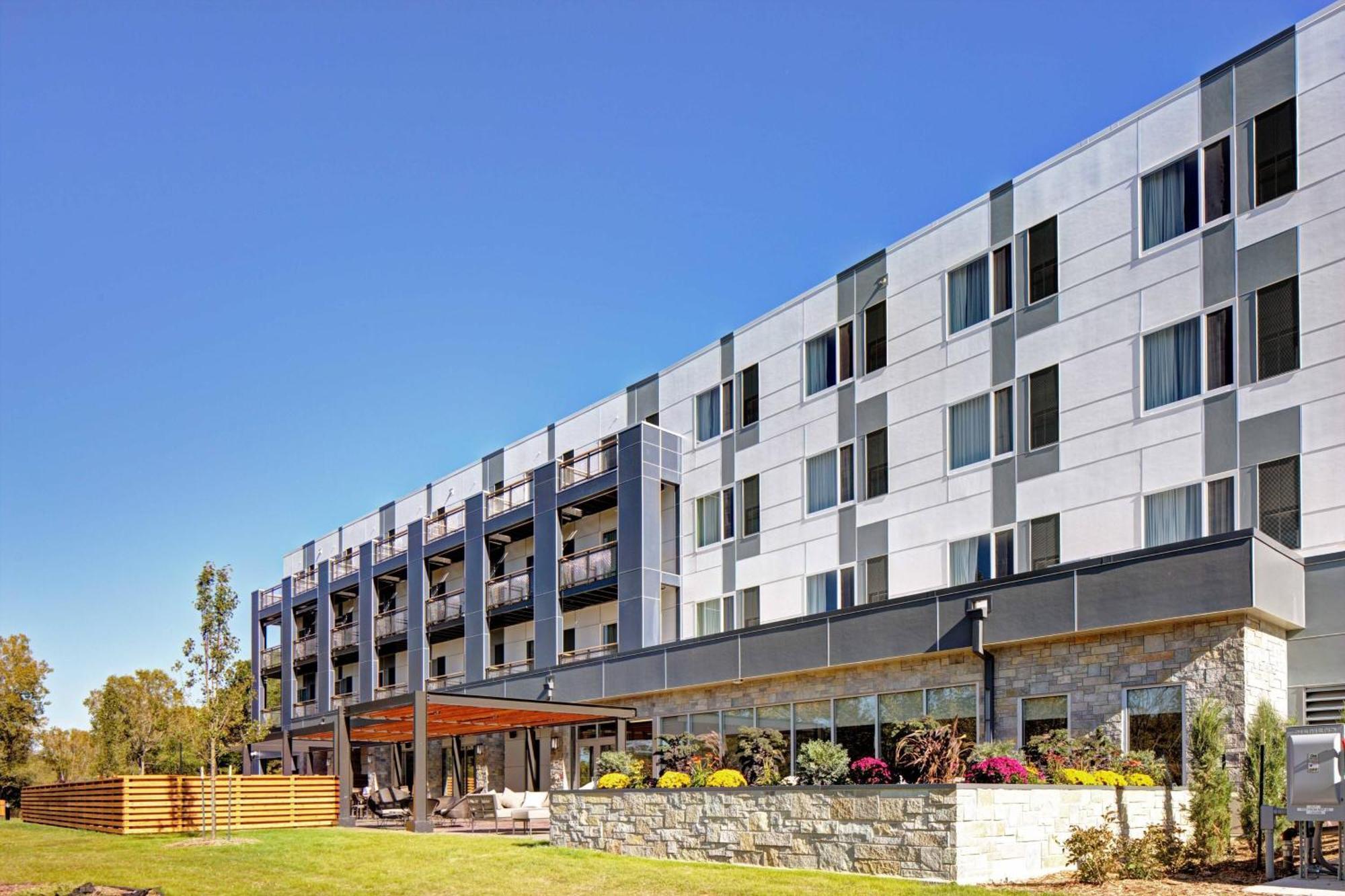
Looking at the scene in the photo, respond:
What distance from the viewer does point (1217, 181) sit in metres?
20.8

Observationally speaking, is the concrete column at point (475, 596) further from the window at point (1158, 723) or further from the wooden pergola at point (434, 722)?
the window at point (1158, 723)

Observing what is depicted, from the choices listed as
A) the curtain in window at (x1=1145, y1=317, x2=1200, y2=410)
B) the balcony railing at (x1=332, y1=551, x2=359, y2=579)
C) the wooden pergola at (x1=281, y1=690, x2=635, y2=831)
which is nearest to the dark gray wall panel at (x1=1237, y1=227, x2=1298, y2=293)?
the curtain in window at (x1=1145, y1=317, x2=1200, y2=410)

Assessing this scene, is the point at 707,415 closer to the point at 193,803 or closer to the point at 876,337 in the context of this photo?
the point at 876,337

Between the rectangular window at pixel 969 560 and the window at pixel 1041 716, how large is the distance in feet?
11.8

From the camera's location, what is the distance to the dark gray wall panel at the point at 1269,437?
19203 millimetres

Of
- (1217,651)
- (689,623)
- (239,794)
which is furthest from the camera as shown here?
(689,623)

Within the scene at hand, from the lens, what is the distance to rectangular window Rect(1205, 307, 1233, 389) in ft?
66.7

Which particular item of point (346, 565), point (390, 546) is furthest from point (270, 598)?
point (390, 546)

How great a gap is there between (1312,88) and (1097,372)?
581 centimetres

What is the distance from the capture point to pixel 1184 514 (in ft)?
67.5

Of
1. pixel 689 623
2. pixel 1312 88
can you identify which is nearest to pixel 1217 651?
pixel 1312 88

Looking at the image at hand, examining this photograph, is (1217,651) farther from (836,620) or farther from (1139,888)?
(836,620)

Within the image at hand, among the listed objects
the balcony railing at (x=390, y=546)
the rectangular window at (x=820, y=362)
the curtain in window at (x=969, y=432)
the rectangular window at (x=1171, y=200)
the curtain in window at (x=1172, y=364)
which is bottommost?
the balcony railing at (x=390, y=546)

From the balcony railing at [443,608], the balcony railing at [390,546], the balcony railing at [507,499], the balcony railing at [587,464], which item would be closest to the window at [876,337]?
the balcony railing at [587,464]
